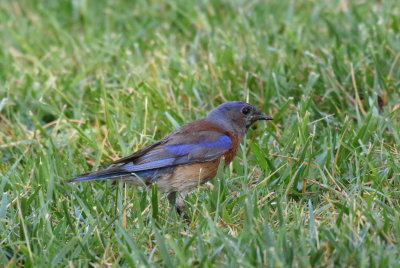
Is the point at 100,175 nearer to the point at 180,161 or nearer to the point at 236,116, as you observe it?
the point at 180,161

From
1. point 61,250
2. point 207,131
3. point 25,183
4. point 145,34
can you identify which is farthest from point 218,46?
point 61,250

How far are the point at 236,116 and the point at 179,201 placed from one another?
0.91 m

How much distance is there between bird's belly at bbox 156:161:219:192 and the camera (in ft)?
16.6

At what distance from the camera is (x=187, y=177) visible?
5090 millimetres

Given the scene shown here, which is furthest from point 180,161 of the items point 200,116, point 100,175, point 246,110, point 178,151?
point 200,116

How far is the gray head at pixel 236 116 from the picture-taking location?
5539 mm

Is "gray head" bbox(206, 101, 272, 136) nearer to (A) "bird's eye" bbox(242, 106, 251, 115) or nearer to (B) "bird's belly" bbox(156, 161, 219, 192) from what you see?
(A) "bird's eye" bbox(242, 106, 251, 115)

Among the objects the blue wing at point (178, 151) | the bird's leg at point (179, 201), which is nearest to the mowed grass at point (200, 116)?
the bird's leg at point (179, 201)

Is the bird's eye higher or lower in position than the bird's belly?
higher


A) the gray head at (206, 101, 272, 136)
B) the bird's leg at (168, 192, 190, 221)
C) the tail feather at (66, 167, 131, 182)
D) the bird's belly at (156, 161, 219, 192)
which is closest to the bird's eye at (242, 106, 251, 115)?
the gray head at (206, 101, 272, 136)

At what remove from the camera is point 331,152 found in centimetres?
518

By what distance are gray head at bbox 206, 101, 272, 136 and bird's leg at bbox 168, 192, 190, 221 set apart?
27.5 inches

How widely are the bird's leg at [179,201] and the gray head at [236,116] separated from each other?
699mm

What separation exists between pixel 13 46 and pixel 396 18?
3705mm
